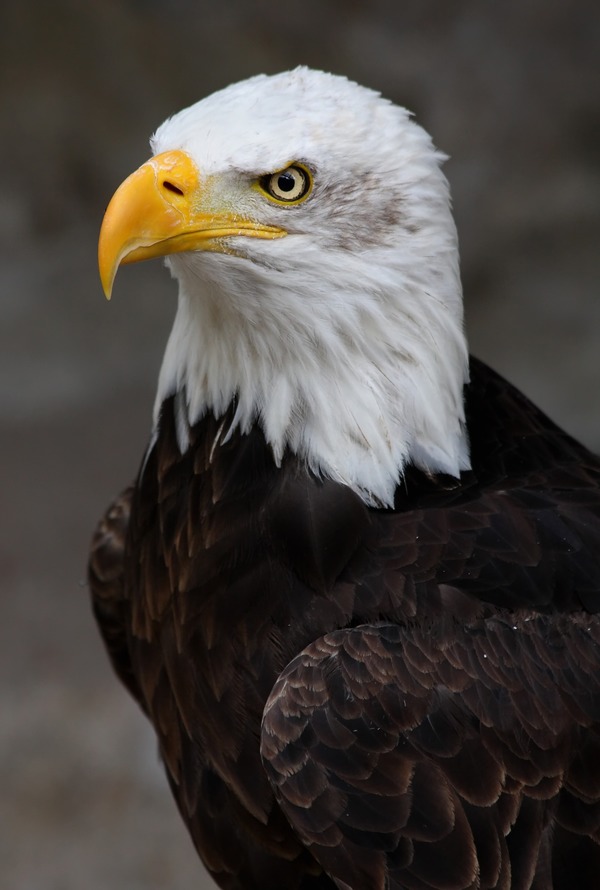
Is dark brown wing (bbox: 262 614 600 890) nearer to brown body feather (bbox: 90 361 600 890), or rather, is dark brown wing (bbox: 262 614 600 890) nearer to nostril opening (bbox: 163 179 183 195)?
brown body feather (bbox: 90 361 600 890)

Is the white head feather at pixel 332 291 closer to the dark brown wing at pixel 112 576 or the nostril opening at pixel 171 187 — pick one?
the nostril opening at pixel 171 187

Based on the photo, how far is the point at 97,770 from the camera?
4.99 meters

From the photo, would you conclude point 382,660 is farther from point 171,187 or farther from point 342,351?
point 171,187

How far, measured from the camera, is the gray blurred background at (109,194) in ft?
19.1

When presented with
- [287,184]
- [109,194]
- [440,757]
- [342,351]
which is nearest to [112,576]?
[342,351]

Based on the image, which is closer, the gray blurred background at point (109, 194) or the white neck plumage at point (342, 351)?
the white neck plumage at point (342, 351)

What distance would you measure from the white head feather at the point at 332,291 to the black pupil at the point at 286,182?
0.10 feet

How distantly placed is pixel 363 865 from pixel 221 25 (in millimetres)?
4555

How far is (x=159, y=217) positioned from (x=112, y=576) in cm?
126

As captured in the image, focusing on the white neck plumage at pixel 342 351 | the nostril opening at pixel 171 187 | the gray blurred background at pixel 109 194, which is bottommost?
the white neck plumage at pixel 342 351

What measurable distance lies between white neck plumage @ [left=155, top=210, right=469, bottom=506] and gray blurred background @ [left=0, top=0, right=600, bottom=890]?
2.84 m

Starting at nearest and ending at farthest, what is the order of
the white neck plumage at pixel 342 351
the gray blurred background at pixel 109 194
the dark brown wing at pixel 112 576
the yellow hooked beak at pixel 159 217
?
the yellow hooked beak at pixel 159 217 → the white neck plumage at pixel 342 351 → the dark brown wing at pixel 112 576 → the gray blurred background at pixel 109 194

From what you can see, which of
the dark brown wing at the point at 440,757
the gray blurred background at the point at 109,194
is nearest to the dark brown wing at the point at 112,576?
the dark brown wing at the point at 440,757

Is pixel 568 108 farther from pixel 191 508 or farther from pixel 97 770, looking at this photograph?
pixel 191 508
